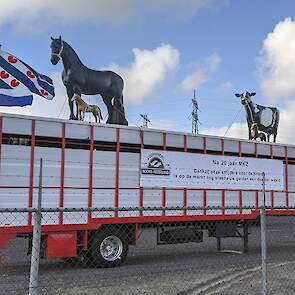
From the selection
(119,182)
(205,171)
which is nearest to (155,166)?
(119,182)

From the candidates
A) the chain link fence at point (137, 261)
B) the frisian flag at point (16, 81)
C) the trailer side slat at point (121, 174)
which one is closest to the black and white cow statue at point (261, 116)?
the chain link fence at point (137, 261)

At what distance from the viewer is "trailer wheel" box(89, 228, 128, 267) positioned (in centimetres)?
1188

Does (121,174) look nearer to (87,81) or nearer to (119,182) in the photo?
(119,182)

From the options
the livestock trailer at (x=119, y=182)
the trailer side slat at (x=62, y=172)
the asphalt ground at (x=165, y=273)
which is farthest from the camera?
the trailer side slat at (x=62, y=172)

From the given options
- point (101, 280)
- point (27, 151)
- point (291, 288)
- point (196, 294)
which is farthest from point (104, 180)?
point (291, 288)

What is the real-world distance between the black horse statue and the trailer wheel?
262 inches

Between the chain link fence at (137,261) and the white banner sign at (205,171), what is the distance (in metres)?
1.13

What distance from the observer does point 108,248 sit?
40.1ft

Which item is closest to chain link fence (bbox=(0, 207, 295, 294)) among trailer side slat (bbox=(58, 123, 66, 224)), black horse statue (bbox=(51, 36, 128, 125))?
trailer side slat (bbox=(58, 123, 66, 224))

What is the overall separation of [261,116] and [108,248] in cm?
1554

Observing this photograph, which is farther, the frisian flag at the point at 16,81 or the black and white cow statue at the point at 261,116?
the black and white cow statue at the point at 261,116

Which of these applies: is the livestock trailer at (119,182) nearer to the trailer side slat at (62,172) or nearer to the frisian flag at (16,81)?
the trailer side slat at (62,172)

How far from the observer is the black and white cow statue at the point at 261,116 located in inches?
1000

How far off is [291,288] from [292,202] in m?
7.57
